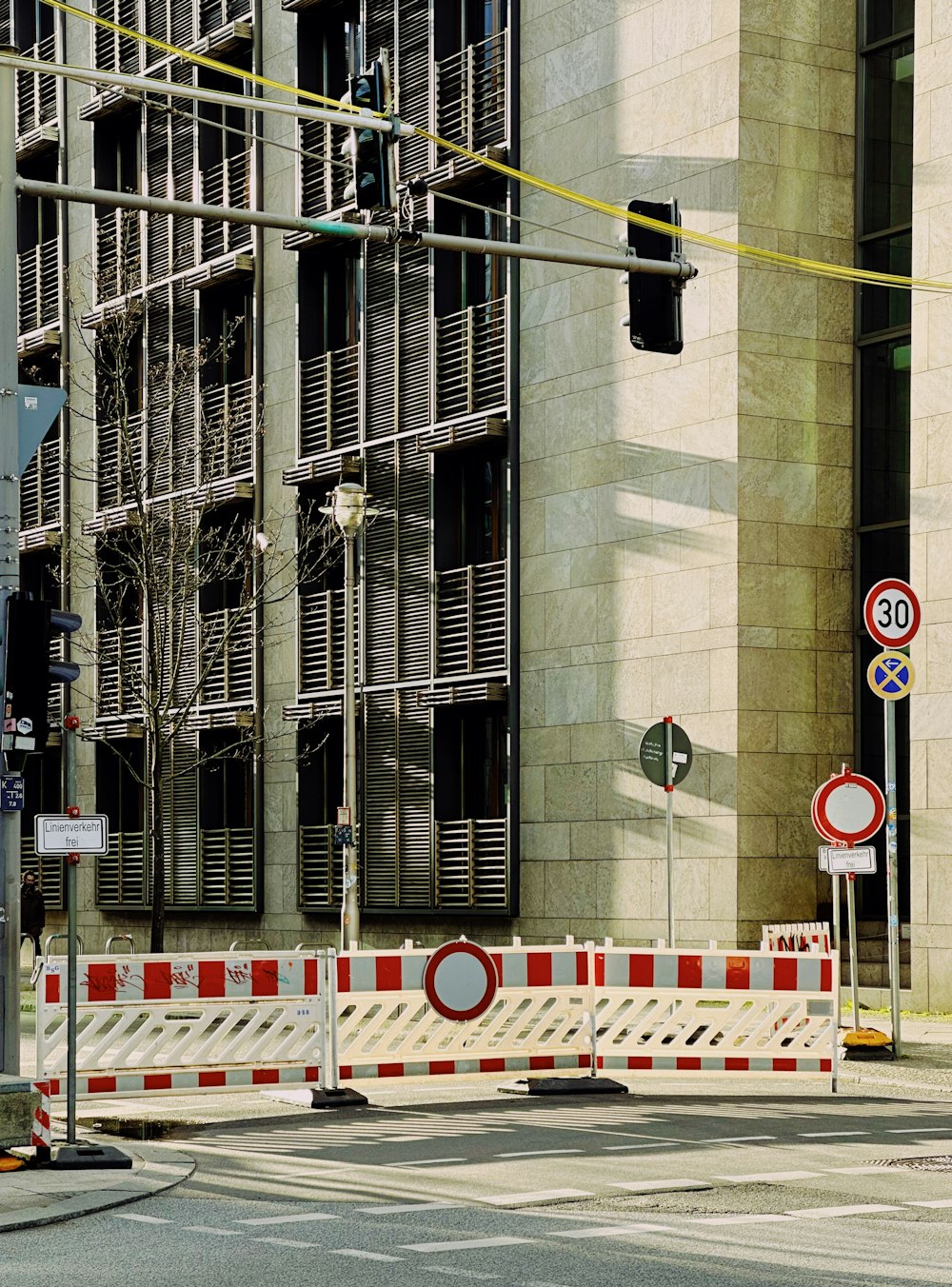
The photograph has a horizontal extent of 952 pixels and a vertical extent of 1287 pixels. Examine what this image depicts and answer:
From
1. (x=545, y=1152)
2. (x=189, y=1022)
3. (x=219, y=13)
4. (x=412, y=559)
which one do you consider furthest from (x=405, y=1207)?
(x=219, y=13)

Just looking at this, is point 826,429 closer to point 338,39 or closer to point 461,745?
point 461,745

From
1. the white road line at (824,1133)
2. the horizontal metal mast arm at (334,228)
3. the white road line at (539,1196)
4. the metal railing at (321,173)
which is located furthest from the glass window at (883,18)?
the white road line at (539,1196)

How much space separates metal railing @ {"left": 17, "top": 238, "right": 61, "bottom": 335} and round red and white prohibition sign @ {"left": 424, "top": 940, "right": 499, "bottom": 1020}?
2882cm

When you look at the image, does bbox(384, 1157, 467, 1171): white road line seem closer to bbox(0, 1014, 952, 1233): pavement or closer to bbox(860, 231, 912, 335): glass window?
bbox(0, 1014, 952, 1233): pavement

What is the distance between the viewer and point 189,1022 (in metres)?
16.1

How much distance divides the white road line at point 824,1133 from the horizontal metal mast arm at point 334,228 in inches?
236

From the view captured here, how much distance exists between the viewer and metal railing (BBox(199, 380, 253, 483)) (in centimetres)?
3603

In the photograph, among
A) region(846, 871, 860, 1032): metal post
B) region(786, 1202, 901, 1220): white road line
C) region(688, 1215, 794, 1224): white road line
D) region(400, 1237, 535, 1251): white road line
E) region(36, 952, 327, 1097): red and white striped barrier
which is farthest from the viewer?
region(846, 871, 860, 1032): metal post

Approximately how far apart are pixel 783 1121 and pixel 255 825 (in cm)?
2201

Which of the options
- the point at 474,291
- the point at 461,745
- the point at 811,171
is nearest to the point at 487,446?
the point at 474,291

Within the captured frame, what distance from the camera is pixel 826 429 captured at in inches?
1089

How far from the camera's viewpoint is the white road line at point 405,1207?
437 inches

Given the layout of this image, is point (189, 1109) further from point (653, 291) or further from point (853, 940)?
point (653, 291)

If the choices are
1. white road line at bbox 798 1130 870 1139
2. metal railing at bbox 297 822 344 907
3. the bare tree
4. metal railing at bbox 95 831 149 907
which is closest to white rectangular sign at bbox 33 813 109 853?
white road line at bbox 798 1130 870 1139
